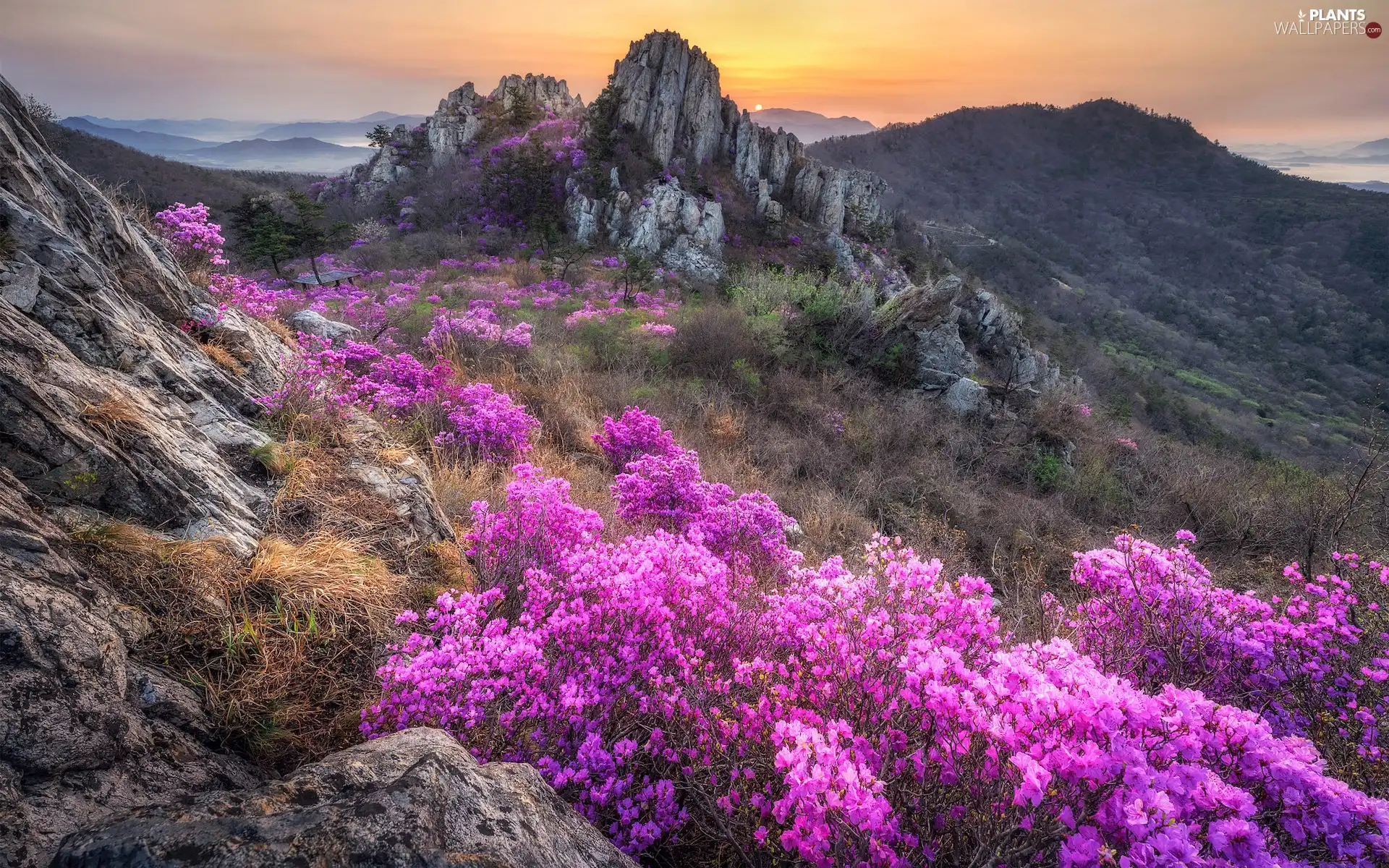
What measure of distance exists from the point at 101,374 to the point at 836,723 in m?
4.06

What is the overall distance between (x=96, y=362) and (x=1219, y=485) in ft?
41.2

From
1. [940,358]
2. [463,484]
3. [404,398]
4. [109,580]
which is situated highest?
[940,358]

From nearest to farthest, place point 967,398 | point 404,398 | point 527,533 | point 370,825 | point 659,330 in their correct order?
point 370,825 < point 527,533 < point 404,398 < point 967,398 < point 659,330

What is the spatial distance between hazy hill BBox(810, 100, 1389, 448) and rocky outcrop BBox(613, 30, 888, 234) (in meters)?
26.0

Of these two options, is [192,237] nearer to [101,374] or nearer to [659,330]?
[101,374]

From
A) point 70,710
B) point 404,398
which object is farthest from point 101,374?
point 404,398

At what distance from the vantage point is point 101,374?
118 inches

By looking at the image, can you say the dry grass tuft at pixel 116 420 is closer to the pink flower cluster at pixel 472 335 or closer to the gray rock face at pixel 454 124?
the pink flower cluster at pixel 472 335

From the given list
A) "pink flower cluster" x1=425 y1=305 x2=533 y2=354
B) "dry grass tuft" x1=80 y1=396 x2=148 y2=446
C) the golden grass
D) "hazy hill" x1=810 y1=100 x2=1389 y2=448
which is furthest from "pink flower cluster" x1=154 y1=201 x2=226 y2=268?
"hazy hill" x1=810 y1=100 x2=1389 y2=448

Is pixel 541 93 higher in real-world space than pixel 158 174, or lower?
higher

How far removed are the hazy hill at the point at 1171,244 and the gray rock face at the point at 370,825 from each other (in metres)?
45.7

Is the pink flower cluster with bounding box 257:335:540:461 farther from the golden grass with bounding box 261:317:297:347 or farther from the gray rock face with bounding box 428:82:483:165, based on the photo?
the gray rock face with bounding box 428:82:483:165

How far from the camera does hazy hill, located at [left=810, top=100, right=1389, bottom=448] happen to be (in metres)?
51.8

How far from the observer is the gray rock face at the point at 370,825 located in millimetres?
1123
